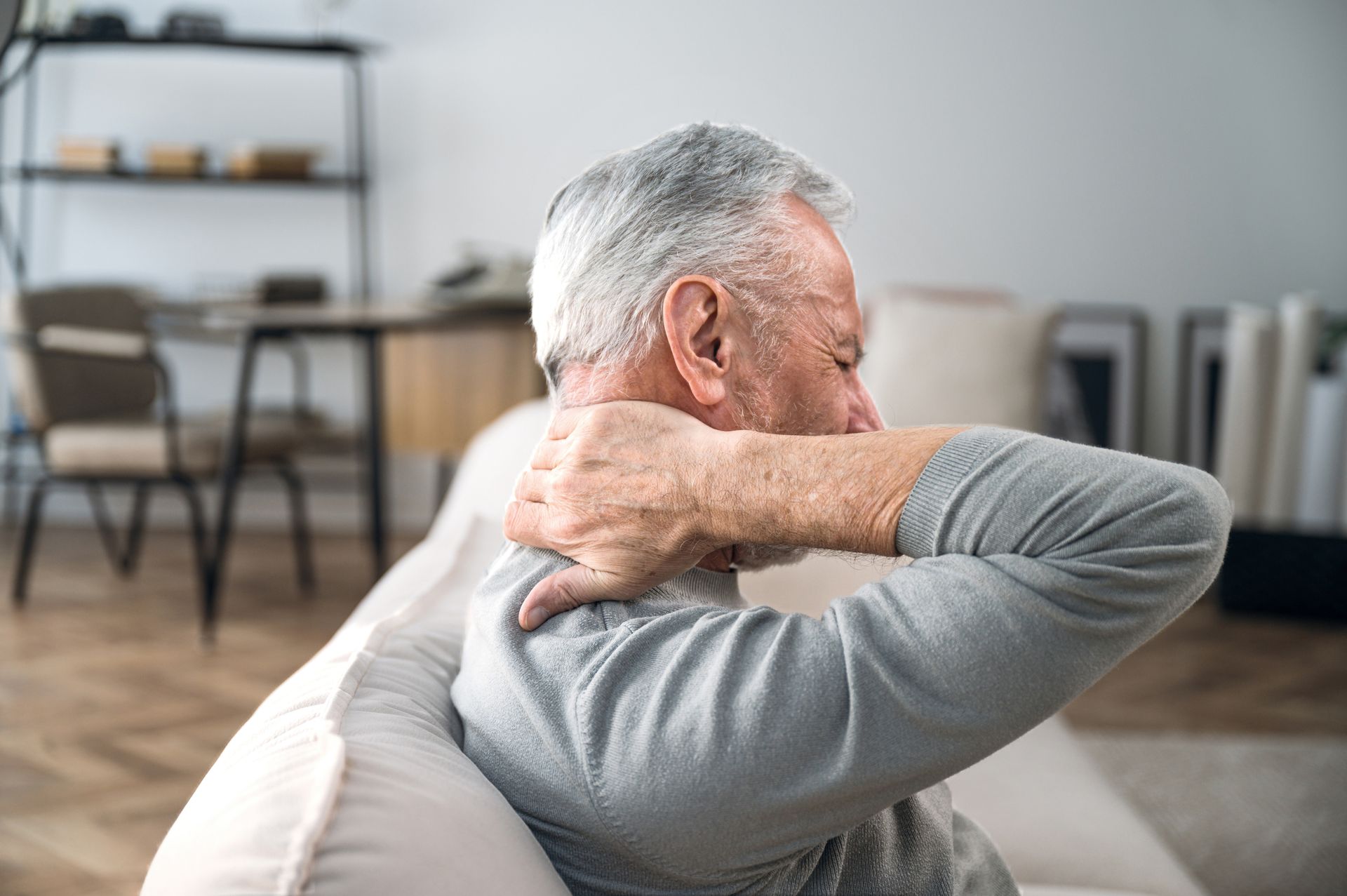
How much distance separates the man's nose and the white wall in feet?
12.8

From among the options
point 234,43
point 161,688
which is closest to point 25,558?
point 161,688

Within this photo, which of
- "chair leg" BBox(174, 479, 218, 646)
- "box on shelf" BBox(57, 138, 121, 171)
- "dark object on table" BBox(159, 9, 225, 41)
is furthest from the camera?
"box on shelf" BBox(57, 138, 121, 171)

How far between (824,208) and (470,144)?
4208mm

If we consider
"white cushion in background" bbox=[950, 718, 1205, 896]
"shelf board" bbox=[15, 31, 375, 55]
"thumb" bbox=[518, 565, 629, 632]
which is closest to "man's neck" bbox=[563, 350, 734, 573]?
"thumb" bbox=[518, 565, 629, 632]

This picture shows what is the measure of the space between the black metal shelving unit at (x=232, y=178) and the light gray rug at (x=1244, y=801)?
3434 millimetres

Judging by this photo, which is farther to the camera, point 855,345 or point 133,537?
point 133,537

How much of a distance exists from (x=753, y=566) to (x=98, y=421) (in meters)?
3.39

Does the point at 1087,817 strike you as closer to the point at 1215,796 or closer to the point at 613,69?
the point at 1215,796

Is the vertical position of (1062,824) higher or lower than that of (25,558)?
higher

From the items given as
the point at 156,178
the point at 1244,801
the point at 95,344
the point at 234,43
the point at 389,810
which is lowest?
the point at 1244,801

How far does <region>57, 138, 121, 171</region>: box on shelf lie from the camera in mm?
4496

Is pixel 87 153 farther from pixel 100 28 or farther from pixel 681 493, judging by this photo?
pixel 681 493

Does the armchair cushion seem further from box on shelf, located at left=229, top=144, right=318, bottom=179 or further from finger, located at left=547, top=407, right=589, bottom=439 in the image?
finger, located at left=547, top=407, right=589, bottom=439

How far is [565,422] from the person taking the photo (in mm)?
875
